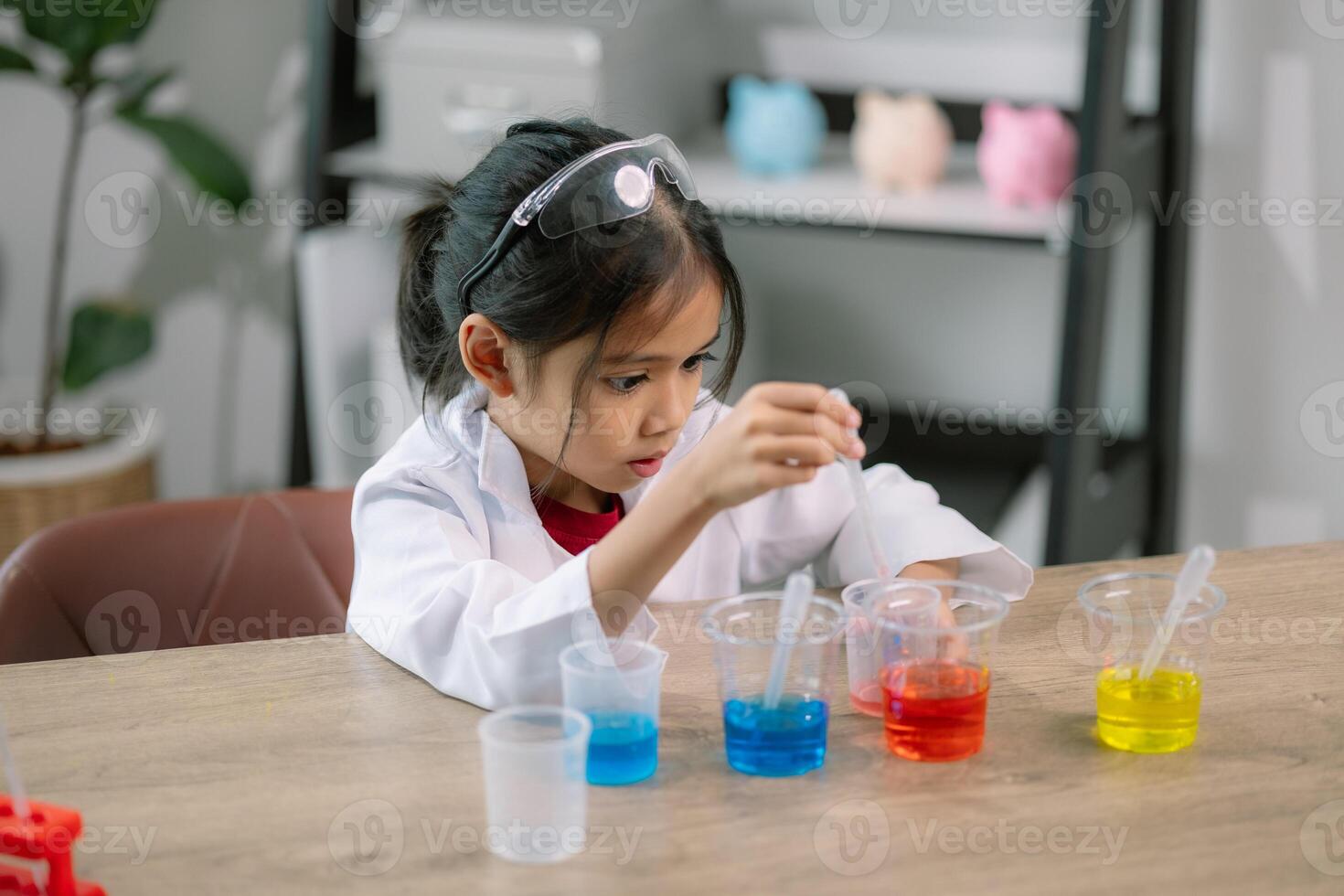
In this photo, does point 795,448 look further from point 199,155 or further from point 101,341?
point 101,341

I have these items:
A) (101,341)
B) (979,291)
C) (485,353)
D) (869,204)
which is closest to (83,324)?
(101,341)

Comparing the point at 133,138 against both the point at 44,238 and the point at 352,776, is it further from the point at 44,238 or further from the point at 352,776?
the point at 352,776

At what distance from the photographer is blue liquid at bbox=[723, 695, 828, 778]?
44.3 inches

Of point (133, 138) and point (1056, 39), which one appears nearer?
point (1056, 39)

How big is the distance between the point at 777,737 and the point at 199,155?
2.12m

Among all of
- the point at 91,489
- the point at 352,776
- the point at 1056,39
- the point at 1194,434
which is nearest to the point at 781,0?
the point at 1056,39

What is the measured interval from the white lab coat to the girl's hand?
157mm

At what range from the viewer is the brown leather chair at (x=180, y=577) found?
1.52m

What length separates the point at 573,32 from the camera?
2518 millimetres

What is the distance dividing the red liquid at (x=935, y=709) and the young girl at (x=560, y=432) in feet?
0.58

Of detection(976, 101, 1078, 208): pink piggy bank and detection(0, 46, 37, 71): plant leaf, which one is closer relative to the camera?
detection(976, 101, 1078, 208): pink piggy bank

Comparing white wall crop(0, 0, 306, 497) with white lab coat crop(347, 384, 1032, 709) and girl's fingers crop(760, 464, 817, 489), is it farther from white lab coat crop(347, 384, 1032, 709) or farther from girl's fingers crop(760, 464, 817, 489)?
girl's fingers crop(760, 464, 817, 489)

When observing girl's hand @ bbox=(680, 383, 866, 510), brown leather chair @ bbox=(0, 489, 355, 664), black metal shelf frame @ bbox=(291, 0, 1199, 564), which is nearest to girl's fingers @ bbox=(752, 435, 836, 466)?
girl's hand @ bbox=(680, 383, 866, 510)

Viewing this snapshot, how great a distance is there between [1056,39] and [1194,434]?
2.48 ft
